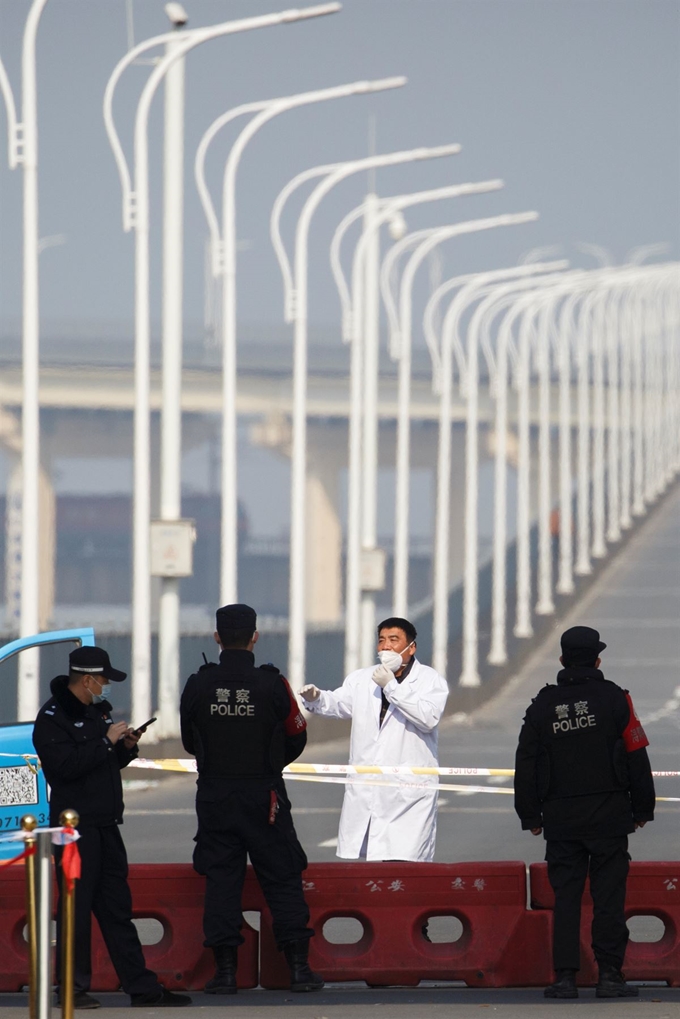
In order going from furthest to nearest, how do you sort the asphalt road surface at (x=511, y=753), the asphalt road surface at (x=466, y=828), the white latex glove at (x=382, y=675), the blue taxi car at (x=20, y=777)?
1. the asphalt road surface at (x=511, y=753)
2. the blue taxi car at (x=20, y=777)
3. the white latex glove at (x=382, y=675)
4. the asphalt road surface at (x=466, y=828)

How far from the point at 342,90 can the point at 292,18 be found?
4255 mm

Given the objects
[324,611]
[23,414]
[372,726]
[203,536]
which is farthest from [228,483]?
[203,536]

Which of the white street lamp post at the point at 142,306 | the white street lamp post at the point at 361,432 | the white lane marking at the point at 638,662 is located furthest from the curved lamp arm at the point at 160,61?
the white lane marking at the point at 638,662

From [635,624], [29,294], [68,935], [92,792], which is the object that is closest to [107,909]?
[92,792]

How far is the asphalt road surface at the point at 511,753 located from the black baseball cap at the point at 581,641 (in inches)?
292

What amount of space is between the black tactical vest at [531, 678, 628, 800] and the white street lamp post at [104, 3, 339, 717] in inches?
670

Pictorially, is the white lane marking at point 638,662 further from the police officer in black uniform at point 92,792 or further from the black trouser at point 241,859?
the police officer in black uniform at point 92,792

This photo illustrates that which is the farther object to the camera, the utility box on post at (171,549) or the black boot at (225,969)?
the utility box on post at (171,549)

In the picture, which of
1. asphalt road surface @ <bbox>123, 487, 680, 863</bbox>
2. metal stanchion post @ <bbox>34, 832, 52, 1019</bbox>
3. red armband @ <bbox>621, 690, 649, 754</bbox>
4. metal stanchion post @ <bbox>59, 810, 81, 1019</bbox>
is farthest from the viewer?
asphalt road surface @ <bbox>123, 487, 680, 863</bbox>

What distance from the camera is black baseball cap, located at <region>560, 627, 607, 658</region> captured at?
32.8ft

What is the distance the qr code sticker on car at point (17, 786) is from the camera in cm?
1320

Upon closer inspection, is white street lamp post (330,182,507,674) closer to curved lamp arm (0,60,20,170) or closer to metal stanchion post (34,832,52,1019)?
curved lamp arm (0,60,20,170)

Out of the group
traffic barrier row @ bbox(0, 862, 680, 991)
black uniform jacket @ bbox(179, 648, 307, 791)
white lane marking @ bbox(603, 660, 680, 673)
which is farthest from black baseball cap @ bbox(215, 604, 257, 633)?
white lane marking @ bbox(603, 660, 680, 673)

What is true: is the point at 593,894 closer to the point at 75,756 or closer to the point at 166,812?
the point at 75,756
